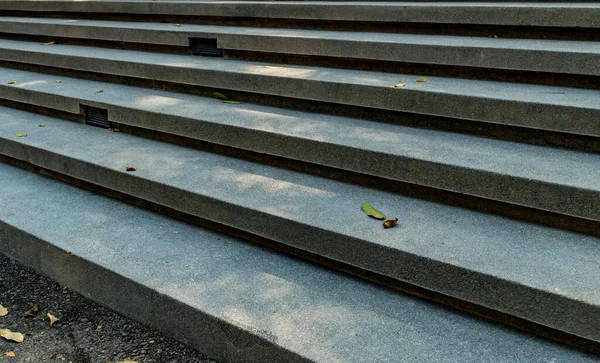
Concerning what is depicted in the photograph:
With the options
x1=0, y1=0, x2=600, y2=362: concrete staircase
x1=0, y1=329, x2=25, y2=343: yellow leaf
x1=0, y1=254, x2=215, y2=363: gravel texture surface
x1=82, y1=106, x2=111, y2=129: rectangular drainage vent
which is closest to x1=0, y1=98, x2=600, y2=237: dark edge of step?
x1=0, y1=0, x2=600, y2=362: concrete staircase

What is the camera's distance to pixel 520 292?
218 centimetres

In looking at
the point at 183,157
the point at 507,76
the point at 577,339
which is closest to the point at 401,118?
the point at 507,76

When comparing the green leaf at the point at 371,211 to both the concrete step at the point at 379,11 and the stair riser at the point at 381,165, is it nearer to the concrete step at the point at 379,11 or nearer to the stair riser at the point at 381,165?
the stair riser at the point at 381,165

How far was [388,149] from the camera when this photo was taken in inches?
120

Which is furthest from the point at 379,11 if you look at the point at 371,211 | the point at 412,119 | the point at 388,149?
the point at 371,211

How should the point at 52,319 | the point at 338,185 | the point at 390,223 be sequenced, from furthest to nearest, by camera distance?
the point at 338,185
the point at 52,319
the point at 390,223

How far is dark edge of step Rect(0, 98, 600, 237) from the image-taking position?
2580 mm

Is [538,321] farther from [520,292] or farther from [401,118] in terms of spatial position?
[401,118]

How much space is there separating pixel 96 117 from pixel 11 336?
2224 mm

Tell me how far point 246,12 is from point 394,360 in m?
3.90

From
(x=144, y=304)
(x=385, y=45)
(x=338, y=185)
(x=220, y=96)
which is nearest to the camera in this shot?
(x=144, y=304)

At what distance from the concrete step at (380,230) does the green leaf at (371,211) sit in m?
0.03

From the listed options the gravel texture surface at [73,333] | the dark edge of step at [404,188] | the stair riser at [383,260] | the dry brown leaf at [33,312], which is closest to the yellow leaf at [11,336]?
the gravel texture surface at [73,333]

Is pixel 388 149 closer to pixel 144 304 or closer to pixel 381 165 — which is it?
pixel 381 165
